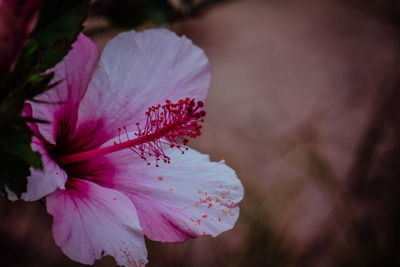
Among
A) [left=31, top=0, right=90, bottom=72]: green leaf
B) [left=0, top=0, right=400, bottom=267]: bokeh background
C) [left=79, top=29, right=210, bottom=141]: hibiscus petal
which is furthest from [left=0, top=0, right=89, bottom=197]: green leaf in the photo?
[left=0, top=0, right=400, bottom=267]: bokeh background

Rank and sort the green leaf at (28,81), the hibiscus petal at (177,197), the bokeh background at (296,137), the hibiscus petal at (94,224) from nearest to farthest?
the green leaf at (28,81) < the hibiscus petal at (94,224) < the hibiscus petal at (177,197) < the bokeh background at (296,137)

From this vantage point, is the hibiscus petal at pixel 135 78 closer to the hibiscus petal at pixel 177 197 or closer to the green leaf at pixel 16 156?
the hibiscus petal at pixel 177 197

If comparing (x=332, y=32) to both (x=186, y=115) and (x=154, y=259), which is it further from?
(x=186, y=115)

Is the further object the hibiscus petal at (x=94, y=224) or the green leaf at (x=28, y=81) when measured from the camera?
the hibiscus petal at (x=94, y=224)

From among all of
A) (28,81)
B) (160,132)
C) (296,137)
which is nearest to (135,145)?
(160,132)

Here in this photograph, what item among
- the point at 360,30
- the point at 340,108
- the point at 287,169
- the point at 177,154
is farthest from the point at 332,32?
the point at 177,154

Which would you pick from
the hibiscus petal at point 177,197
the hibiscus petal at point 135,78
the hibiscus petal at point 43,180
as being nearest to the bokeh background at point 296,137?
the hibiscus petal at point 135,78
